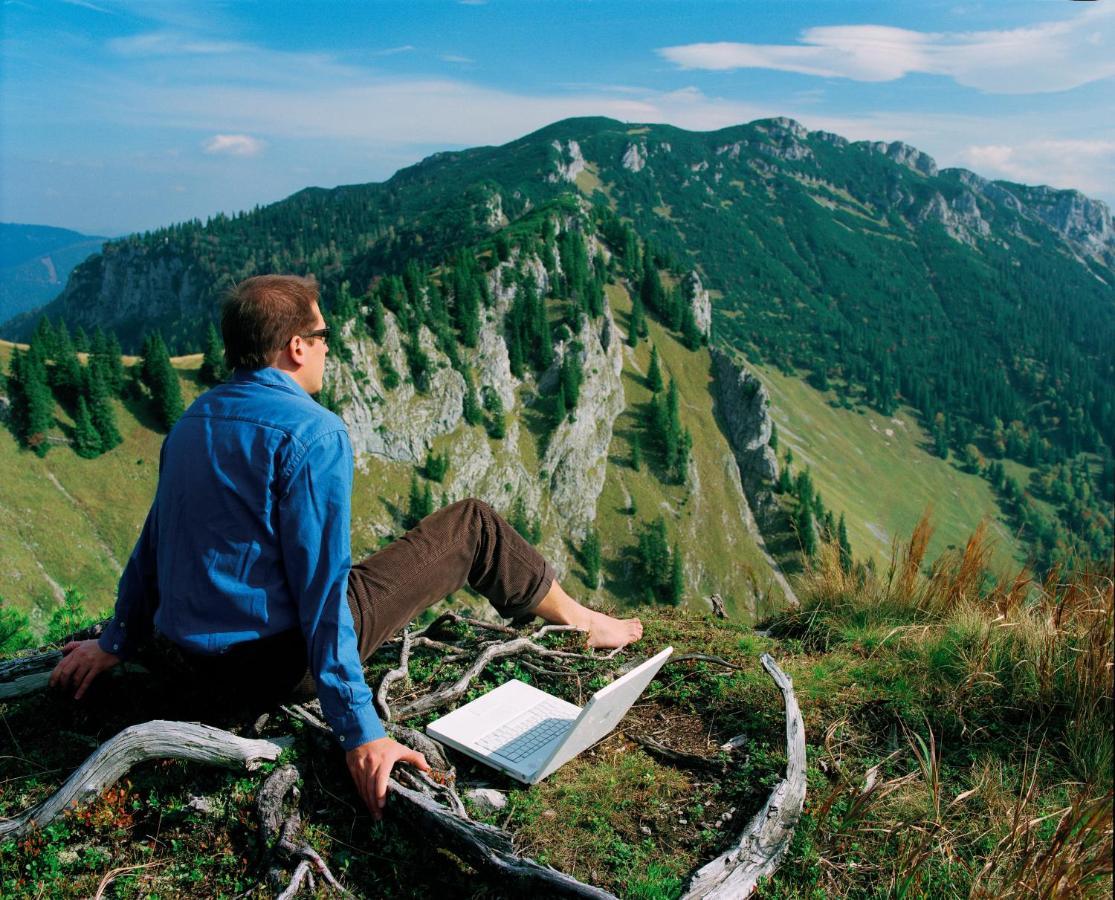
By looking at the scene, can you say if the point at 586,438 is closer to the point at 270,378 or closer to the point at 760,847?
the point at 270,378

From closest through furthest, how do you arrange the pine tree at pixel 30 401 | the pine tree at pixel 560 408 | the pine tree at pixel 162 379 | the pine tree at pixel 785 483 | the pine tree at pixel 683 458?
1. the pine tree at pixel 30 401
2. the pine tree at pixel 162 379
3. the pine tree at pixel 560 408
4. the pine tree at pixel 683 458
5. the pine tree at pixel 785 483

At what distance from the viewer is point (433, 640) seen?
6246 mm

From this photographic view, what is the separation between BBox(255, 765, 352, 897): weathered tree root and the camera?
3551 millimetres

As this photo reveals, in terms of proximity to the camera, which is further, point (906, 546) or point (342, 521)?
point (906, 546)

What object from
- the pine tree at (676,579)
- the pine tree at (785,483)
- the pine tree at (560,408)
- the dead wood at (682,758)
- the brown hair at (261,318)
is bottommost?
the pine tree at (676,579)

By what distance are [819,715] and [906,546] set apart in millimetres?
3113

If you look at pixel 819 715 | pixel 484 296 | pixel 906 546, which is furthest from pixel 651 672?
pixel 484 296

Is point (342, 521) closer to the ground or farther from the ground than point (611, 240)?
closer to the ground

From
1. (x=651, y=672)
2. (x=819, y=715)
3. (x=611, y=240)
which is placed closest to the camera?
(x=651, y=672)

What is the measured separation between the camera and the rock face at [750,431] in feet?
455

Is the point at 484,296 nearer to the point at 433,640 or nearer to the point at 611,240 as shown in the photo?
the point at 611,240

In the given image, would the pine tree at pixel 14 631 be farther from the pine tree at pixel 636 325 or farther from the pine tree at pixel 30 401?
the pine tree at pixel 636 325

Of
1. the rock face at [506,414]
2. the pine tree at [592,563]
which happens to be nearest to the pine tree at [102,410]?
the rock face at [506,414]

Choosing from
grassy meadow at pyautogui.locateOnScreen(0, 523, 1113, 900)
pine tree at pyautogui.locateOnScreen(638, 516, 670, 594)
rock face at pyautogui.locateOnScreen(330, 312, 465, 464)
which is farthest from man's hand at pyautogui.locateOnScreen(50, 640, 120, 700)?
pine tree at pyautogui.locateOnScreen(638, 516, 670, 594)
